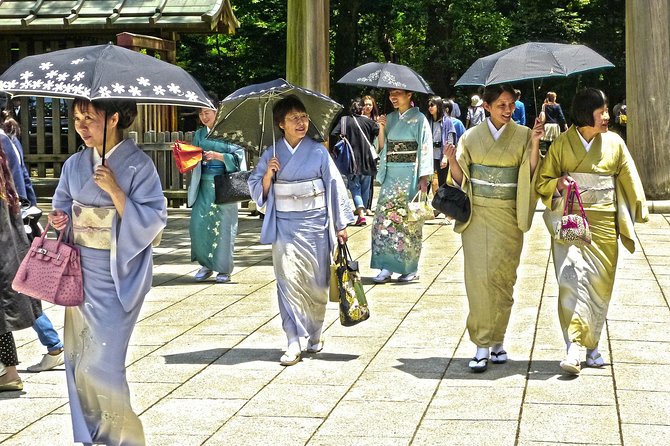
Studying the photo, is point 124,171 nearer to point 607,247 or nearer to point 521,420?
point 521,420

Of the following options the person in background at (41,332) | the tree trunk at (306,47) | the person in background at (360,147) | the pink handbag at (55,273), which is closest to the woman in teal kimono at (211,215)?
the tree trunk at (306,47)

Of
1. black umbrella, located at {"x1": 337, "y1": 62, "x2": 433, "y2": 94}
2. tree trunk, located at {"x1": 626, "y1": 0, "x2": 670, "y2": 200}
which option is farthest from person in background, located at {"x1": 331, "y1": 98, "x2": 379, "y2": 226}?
black umbrella, located at {"x1": 337, "y1": 62, "x2": 433, "y2": 94}

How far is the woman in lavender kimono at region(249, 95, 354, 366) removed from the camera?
24.1 ft

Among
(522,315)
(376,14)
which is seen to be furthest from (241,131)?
(376,14)

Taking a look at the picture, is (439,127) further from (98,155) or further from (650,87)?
(98,155)

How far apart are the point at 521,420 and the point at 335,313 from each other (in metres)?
3.30

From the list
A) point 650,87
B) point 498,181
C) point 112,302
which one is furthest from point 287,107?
point 650,87

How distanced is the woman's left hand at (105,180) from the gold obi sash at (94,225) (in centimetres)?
14

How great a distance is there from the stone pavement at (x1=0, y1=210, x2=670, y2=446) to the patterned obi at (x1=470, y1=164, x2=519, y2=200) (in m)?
1.06

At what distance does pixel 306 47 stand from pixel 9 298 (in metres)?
7.87

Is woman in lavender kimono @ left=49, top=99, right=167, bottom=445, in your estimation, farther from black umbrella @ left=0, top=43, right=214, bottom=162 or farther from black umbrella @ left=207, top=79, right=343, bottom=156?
black umbrella @ left=207, top=79, right=343, bottom=156

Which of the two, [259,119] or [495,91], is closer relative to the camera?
[495,91]

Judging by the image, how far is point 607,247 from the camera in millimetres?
6883

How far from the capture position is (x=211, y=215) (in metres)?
10.6
